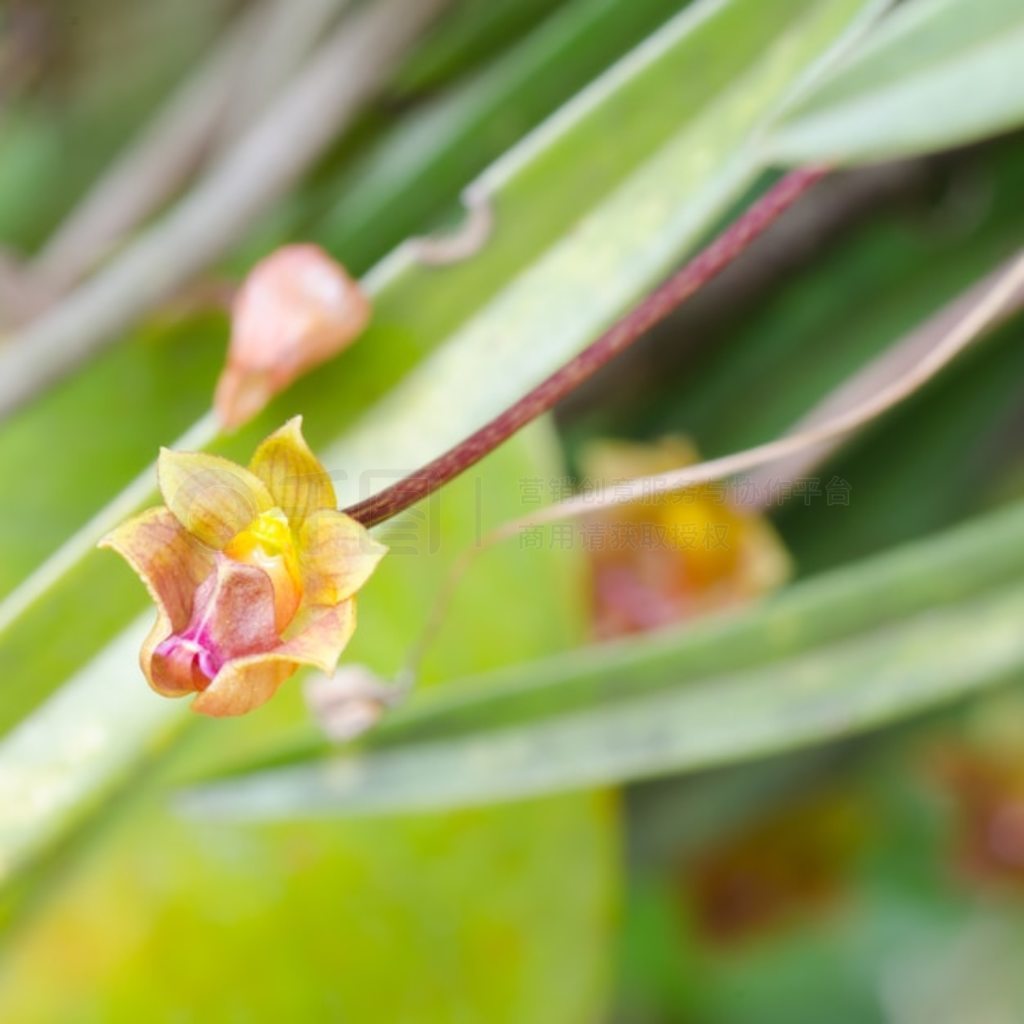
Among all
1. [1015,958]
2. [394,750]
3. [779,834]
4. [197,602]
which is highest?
[197,602]

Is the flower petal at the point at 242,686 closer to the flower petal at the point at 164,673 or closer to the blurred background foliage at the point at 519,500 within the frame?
the flower petal at the point at 164,673

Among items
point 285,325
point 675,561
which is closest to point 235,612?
point 285,325

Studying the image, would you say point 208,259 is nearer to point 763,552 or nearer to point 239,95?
point 239,95

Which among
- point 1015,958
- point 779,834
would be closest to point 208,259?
point 779,834

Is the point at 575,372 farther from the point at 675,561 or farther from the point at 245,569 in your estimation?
the point at 675,561

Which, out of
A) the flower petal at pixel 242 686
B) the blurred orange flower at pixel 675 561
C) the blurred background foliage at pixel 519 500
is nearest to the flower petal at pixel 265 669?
the flower petal at pixel 242 686

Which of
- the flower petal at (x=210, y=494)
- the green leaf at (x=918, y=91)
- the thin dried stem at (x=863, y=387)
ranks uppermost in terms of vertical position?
the flower petal at (x=210, y=494)

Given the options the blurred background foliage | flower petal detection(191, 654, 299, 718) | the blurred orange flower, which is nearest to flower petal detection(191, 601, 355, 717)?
flower petal detection(191, 654, 299, 718)
